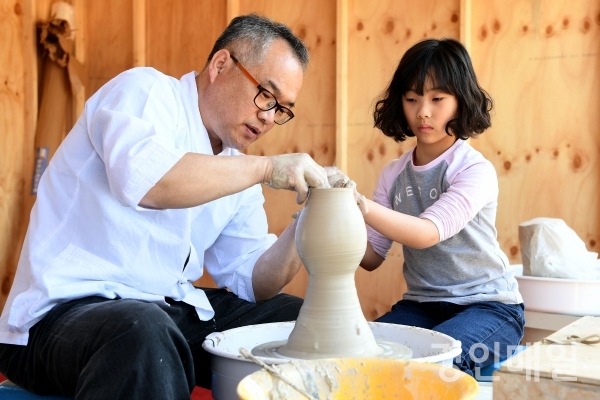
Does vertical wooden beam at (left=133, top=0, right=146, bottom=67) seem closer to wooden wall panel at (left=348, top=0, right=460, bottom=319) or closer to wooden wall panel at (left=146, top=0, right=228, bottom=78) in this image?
wooden wall panel at (left=146, top=0, right=228, bottom=78)

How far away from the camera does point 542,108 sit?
11.8 ft

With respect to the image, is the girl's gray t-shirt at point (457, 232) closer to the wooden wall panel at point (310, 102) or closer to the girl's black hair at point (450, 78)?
the girl's black hair at point (450, 78)

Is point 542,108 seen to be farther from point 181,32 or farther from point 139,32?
point 139,32

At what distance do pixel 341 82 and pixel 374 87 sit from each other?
7.6 inches

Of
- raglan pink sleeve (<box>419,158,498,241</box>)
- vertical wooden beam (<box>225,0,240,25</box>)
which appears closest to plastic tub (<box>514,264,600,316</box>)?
raglan pink sleeve (<box>419,158,498,241</box>)

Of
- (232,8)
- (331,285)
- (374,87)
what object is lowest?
(331,285)

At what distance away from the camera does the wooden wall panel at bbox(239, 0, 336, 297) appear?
13.5 feet

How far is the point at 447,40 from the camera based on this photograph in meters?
2.47

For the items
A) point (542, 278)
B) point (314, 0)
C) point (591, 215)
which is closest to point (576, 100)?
point (591, 215)

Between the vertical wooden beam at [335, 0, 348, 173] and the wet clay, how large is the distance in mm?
2397

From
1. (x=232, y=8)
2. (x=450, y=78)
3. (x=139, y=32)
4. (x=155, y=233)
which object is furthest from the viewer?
(x=139, y=32)

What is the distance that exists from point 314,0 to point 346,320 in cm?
296


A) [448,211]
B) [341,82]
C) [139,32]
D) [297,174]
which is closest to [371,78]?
[341,82]

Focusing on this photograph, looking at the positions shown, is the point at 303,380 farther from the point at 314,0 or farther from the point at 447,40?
the point at 314,0
